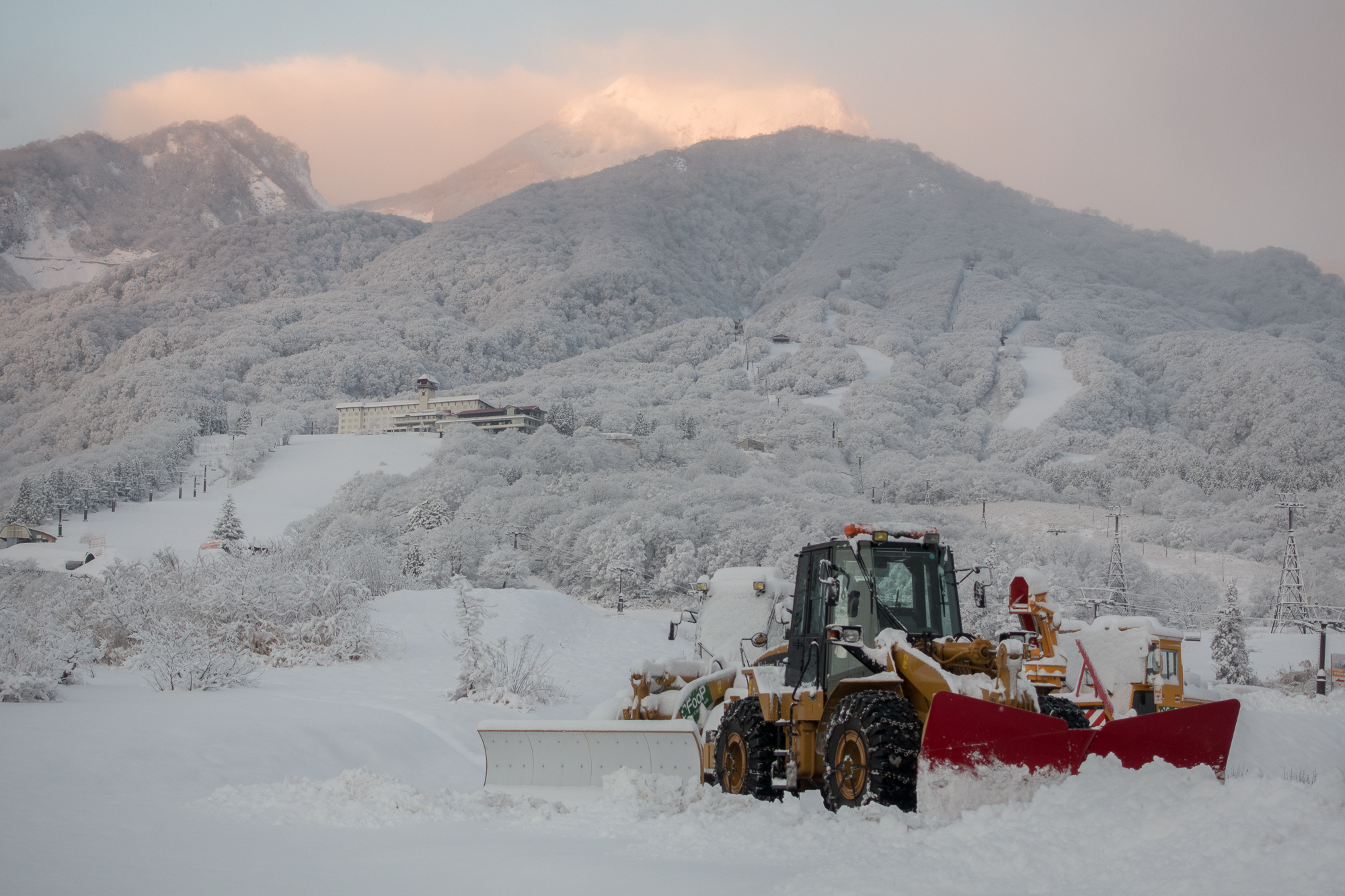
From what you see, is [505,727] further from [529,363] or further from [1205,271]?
[1205,271]

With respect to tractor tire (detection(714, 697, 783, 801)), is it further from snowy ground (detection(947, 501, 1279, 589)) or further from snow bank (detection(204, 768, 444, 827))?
snowy ground (detection(947, 501, 1279, 589))

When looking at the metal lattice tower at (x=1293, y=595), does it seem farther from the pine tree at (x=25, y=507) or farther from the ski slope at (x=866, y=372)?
the ski slope at (x=866, y=372)

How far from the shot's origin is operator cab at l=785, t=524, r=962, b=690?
27.2ft

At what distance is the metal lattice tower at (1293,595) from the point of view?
1550 inches

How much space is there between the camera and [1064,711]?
27.2 ft

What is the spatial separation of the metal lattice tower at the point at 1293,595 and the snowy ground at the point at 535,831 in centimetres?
3800

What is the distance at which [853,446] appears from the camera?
100 metres

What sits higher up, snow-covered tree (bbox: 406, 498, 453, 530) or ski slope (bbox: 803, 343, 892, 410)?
ski slope (bbox: 803, 343, 892, 410)

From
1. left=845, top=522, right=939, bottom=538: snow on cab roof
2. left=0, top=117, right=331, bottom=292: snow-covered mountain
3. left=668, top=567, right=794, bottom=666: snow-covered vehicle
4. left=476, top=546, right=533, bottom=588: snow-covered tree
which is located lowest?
left=476, top=546, right=533, bottom=588: snow-covered tree

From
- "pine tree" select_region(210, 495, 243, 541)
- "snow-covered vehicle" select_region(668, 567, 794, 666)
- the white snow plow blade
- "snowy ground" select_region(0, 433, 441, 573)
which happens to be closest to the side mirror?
the white snow plow blade

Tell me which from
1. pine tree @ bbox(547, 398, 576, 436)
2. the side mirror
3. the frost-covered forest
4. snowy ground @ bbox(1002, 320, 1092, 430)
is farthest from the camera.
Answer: snowy ground @ bbox(1002, 320, 1092, 430)

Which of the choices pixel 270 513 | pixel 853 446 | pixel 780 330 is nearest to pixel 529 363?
pixel 780 330

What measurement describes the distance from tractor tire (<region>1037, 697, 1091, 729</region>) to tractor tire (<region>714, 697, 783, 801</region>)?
2.36 m

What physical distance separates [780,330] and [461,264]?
70439 millimetres
